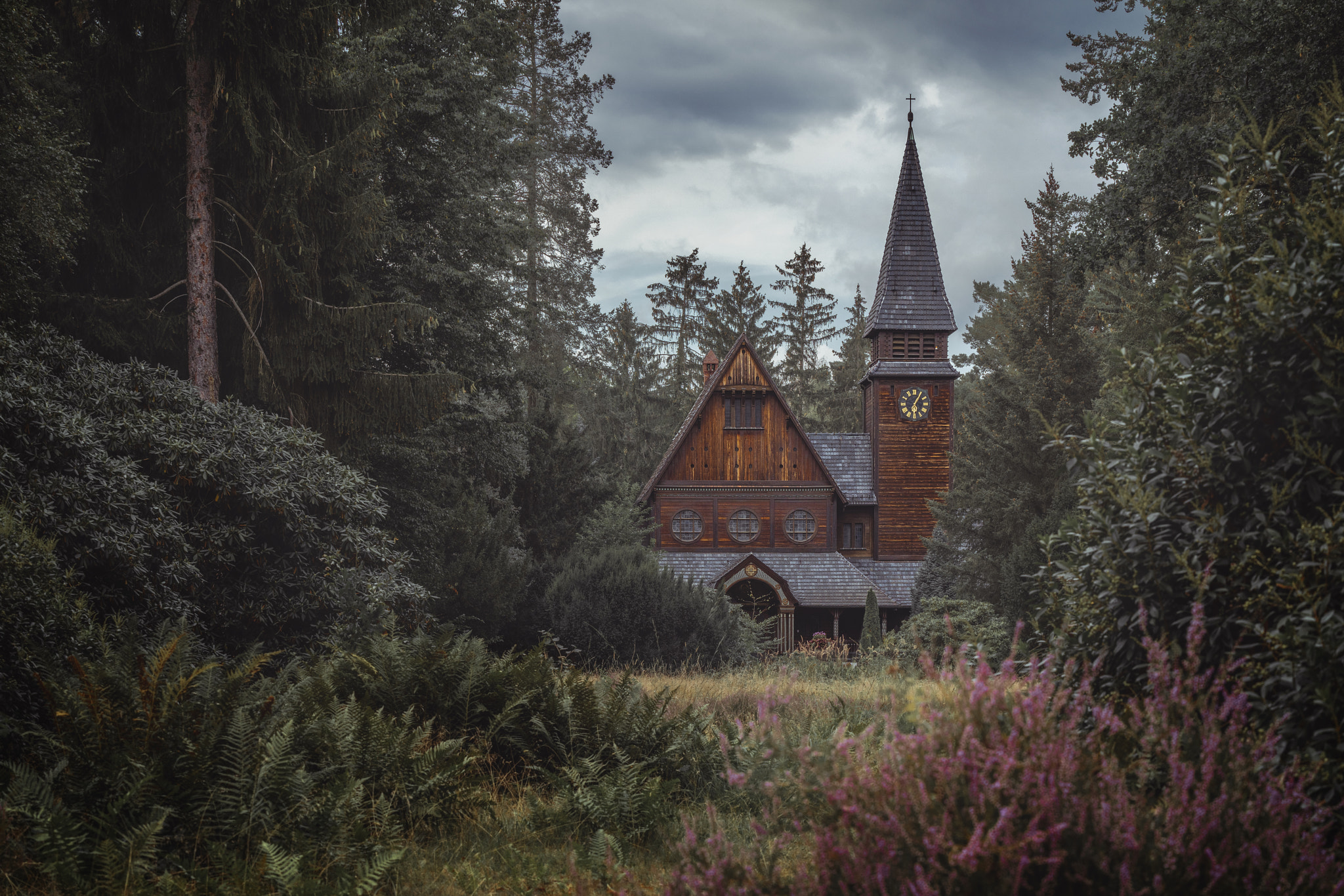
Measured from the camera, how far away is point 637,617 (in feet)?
48.5

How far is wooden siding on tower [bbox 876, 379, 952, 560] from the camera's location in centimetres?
2917

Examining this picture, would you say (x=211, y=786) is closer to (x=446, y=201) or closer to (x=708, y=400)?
(x=446, y=201)

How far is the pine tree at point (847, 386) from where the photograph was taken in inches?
1938

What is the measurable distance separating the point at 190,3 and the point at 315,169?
2.72m

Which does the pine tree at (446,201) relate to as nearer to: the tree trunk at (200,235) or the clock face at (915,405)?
the tree trunk at (200,235)

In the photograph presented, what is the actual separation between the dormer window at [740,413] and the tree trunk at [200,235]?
18366mm

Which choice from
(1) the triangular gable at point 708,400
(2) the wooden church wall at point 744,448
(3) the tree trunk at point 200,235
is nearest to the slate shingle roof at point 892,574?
(1) the triangular gable at point 708,400

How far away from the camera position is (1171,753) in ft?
8.38

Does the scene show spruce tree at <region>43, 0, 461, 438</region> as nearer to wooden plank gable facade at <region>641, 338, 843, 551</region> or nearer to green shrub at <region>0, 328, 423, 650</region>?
green shrub at <region>0, 328, 423, 650</region>

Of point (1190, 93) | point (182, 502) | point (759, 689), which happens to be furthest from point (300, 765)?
point (1190, 93)

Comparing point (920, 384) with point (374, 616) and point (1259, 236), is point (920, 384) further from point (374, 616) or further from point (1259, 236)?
point (1259, 236)

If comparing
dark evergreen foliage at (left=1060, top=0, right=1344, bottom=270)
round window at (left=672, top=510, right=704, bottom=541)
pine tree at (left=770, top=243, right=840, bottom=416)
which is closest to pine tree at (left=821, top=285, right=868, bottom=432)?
pine tree at (left=770, top=243, right=840, bottom=416)

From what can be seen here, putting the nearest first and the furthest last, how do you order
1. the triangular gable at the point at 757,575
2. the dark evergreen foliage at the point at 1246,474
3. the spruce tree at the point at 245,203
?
the dark evergreen foliage at the point at 1246,474 < the spruce tree at the point at 245,203 < the triangular gable at the point at 757,575

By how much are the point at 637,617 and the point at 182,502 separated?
8065 millimetres
